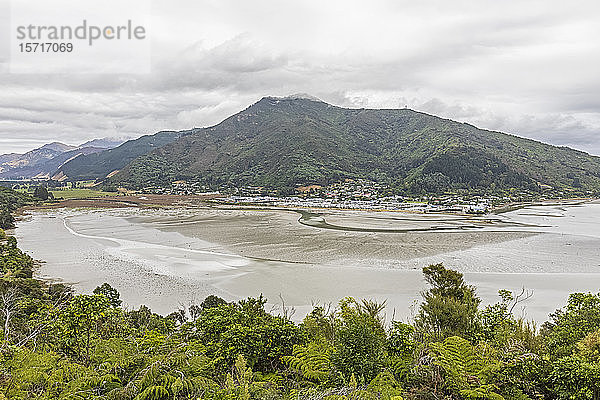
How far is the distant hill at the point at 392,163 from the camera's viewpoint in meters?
126

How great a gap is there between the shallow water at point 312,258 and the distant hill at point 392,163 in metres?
67.8

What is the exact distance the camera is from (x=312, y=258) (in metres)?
35.2

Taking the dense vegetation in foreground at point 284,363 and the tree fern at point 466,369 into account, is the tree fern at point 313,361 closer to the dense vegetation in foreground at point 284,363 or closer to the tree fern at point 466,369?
the dense vegetation in foreground at point 284,363

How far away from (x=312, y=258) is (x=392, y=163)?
143541 millimetres

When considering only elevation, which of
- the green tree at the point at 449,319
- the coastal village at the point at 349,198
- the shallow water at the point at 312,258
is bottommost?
the shallow water at the point at 312,258

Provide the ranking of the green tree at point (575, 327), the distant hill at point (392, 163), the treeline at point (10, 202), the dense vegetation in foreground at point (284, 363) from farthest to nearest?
the distant hill at point (392, 163), the treeline at point (10, 202), the green tree at point (575, 327), the dense vegetation in foreground at point (284, 363)

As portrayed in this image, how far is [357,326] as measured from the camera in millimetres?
8000

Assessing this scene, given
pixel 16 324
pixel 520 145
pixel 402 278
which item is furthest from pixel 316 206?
pixel 520 145

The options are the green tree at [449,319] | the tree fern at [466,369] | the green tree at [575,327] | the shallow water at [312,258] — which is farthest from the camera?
the shallow water at [312,258]

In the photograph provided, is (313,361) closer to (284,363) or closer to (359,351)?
(359,351)

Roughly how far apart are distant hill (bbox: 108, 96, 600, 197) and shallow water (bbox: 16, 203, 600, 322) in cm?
6779

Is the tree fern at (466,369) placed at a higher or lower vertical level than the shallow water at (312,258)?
higher

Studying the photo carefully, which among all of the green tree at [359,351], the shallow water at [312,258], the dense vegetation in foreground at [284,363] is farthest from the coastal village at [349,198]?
the green tree at [359,351]

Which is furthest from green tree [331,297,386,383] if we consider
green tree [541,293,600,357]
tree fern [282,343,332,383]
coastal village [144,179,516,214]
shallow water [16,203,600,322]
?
coastal village [144,179,516,214]
